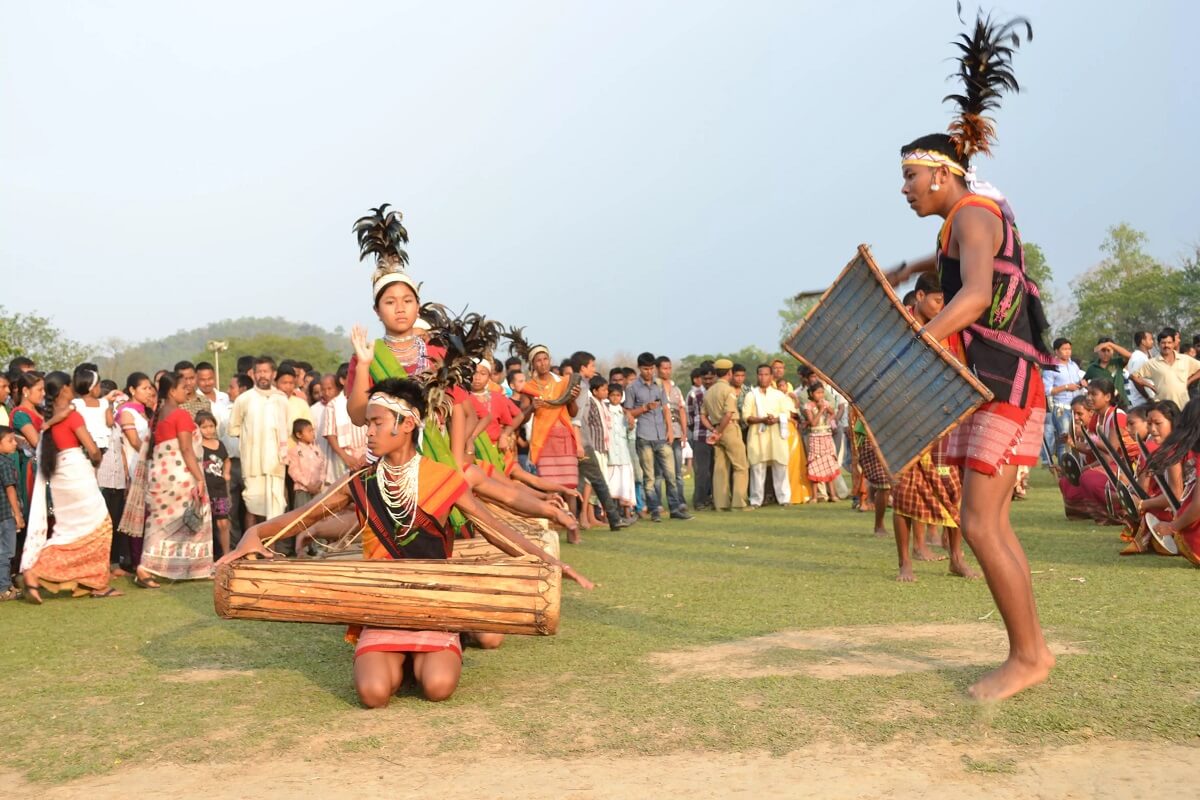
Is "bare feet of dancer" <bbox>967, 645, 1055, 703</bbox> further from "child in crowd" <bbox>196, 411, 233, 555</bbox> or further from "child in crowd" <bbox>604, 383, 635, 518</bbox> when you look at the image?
"child in crowd" <bbox>604, 383, 635, 518</bbox>

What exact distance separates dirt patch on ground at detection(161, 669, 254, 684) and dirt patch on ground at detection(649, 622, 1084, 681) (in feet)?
6.76

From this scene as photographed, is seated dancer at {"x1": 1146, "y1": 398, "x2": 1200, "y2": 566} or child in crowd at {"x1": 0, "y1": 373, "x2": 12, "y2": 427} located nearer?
seated dancer at {"x1": 1146, "y1": 398, "x2": 1200, "y2": 566}

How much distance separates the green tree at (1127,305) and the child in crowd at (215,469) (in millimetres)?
37437

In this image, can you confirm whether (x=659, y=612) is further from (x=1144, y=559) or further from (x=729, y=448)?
(x=729, y=448)

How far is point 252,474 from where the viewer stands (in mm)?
11094

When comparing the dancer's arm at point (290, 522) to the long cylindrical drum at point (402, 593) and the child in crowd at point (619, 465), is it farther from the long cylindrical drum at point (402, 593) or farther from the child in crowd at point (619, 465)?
the child in crowd at point (619, 465)

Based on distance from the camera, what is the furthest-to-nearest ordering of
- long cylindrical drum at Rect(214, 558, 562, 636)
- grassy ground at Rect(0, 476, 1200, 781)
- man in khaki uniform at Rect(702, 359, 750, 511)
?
man in khaki uniform at Rect(702, 359, 750, 511)
long cylindrical drum at Rect(214, 558, 562, 636)
grassy ground at Rect(0, 476, 1200, 781)

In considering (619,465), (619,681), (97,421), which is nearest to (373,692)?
(619,681)

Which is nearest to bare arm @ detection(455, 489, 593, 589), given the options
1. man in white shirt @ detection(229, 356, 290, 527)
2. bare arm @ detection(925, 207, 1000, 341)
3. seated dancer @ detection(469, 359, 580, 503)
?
bare arm @ detection(925, 207, 1000, 341)

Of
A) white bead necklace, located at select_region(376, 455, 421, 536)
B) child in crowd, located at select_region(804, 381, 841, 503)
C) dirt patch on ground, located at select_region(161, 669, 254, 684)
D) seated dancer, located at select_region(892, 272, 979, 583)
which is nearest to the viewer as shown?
white bead necklace, located at select_region(376, 455, 421, 536)

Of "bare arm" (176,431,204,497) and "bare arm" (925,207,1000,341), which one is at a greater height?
"bare arm" (925,207,1000,341)

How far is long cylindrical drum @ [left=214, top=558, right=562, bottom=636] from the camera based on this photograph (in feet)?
15.4

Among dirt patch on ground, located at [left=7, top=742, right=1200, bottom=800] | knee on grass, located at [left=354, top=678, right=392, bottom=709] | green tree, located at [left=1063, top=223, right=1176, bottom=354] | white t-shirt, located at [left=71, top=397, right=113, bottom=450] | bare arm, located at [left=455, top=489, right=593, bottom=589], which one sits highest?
green tree, located at [left=1063, top=223, right=1176, bottom=354]

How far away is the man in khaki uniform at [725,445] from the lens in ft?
52.4
